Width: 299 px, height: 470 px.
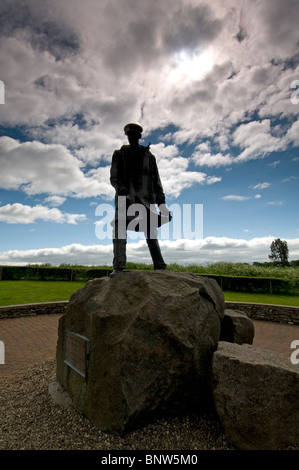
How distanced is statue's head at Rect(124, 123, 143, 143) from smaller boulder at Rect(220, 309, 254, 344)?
335 centimetres

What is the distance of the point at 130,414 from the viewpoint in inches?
110

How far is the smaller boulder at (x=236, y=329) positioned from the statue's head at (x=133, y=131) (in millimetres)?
3350

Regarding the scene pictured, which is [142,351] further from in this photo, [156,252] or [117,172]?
[117,172]

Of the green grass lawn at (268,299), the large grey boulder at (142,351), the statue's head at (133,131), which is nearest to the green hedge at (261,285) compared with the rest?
the green grass lawn at (268,299)

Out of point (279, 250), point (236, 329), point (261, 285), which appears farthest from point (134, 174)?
point (279, 250)

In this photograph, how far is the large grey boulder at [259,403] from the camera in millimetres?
2564

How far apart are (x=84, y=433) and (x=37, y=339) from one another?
17.3ft

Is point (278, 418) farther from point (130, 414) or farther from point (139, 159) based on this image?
point (139, 159)

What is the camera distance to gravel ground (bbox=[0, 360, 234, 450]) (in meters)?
2.79

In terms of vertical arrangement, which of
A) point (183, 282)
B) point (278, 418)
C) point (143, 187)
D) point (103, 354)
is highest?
point (143, 187)

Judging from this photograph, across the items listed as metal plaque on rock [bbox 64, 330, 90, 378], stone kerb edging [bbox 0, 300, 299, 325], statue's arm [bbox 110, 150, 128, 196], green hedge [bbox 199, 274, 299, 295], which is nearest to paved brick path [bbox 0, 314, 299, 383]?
stone kerb edging [bbox 0, 300, 299, 325]
